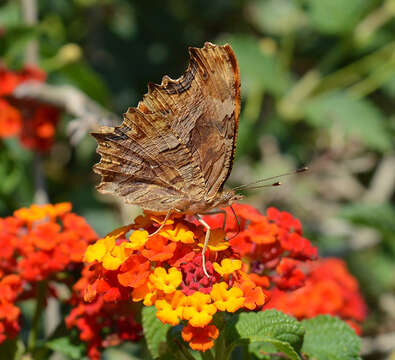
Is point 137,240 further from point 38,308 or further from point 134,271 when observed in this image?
point 38,308

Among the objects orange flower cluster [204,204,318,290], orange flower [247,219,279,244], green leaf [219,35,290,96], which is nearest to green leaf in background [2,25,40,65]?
green leaf [219,35,290,96]

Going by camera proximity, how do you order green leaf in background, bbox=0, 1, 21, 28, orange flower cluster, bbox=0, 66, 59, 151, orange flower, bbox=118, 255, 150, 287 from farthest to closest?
green leaf in background, bbox=0, 1, 21, 28, orange flower cluster, bbox=0, 66, 59, 151, orange flower, bbox=118, 255, 150, 287

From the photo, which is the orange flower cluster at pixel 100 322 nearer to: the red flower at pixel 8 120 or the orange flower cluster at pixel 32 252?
the orange flower cluster at pixel 32 252

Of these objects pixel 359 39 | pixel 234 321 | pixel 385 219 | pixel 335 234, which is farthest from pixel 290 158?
pixel 234 321

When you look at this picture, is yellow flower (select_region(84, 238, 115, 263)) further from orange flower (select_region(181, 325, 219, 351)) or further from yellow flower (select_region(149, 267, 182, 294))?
orange flower (select_region(181, 325, 219, 351))

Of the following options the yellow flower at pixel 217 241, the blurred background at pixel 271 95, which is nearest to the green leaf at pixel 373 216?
the blurred background at pixel 271 95
